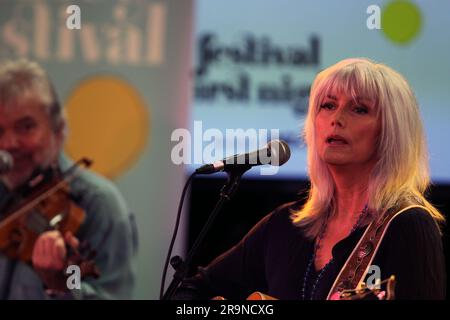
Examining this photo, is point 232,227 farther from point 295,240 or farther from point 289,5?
point 295,240

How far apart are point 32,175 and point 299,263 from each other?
207 cm

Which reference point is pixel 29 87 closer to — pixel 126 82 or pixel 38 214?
pixel 126 82

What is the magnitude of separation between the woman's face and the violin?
1.64 meters

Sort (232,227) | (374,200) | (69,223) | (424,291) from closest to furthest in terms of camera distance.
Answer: (424,291) → (374,200) → (69,223) → (232,227)

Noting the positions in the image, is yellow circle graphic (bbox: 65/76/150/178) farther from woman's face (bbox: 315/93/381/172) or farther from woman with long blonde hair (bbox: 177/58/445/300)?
woman's face (bbox: 315/93/381/172)

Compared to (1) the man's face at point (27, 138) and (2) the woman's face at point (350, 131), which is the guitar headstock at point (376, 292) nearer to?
(2) the woman's face at point (350, 131)

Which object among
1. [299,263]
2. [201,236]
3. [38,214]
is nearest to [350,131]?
[299,263]

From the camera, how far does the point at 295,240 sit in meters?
2.93

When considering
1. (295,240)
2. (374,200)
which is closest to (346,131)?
(374,200)

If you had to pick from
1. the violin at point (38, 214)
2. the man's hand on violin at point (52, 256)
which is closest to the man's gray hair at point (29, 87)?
the violin at point (38, 214)

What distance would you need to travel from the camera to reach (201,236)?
2.56 m

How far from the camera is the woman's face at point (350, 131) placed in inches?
107

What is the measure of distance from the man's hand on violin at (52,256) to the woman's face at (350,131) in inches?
62.5
